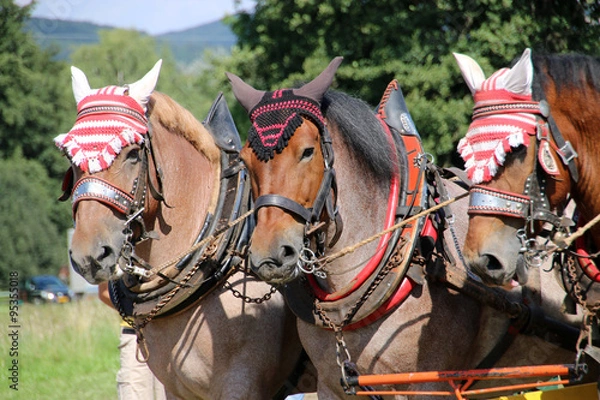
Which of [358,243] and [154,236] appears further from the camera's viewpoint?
[154,236]

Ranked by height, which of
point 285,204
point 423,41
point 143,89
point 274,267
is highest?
point 423,41

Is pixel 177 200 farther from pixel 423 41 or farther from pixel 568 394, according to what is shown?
pixel 423 41

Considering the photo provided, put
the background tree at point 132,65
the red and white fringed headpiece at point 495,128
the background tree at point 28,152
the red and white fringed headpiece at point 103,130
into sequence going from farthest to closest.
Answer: the background tree at point 132,65 < the background tree at point 28,152 < the red and white fringed headpiece at point 103,130 < the red and white fringed headpiece at point 495,128

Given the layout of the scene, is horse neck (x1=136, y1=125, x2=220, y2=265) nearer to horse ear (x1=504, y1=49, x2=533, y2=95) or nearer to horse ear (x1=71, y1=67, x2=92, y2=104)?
horse ear (x1=71, y1=67, x2=92, y2=104)

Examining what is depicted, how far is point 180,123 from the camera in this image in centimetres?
390

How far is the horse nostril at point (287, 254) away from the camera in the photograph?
9.79ft

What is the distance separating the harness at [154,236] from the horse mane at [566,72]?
5.29ft

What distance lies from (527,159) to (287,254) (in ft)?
3.20

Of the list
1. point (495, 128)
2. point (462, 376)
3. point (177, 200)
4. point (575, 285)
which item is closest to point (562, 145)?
point (495, 128)

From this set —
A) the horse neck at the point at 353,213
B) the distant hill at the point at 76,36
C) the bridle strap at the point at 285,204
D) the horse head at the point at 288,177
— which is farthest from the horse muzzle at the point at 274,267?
the distant hill at the point at 76,36

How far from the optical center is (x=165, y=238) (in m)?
3.79

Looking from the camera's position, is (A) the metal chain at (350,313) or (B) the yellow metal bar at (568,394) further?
(A) the metal chain at (350,313)

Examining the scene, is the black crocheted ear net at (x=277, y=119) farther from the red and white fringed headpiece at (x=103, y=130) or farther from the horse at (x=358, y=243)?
the red and white fringed headpiece at (x=103, y=130)

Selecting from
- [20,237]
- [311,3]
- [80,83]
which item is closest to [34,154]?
[20,237]
